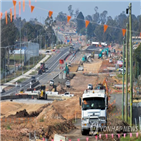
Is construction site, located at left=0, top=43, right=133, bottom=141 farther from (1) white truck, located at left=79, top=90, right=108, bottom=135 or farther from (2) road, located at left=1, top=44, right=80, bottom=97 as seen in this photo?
(2) road, located at left=1, top=44, right=80, bottom=97

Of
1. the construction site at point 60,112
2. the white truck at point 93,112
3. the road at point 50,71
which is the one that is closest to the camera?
the white truck at point 93,112

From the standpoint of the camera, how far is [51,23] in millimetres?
180625

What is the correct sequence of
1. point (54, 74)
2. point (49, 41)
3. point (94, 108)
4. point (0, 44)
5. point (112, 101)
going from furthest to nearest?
point (49, 41), point (0, 44), point (54, 74), point (112, 101), point (94, 108)

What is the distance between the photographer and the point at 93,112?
22156mm

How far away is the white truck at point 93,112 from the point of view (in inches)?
863

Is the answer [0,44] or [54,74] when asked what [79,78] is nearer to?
[54,74]

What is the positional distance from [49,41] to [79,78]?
266 feet

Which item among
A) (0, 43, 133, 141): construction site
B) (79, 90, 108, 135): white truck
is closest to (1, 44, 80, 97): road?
(0, 43, 133, 141): construction site

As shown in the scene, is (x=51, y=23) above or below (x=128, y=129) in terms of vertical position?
above

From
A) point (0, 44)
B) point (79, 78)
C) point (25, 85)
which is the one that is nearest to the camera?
point (25, 85)

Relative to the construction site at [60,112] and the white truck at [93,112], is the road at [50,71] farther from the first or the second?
the white truck at [93,112]

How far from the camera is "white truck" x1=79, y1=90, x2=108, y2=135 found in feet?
71.9

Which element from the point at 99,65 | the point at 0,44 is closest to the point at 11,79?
the point at 0,44

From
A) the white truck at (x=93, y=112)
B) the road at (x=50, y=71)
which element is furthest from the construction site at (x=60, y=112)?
the road at (x=50, y=71)
